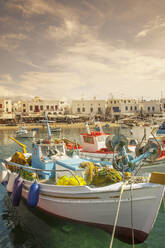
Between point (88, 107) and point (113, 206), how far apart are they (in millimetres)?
85534

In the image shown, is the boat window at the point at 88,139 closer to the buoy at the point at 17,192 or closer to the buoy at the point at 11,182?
the buoy at the point at 11,182

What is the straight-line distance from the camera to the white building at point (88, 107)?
299ft

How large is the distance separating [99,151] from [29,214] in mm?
7562

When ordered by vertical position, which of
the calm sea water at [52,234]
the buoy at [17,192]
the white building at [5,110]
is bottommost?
the calm sea water at [52,234]

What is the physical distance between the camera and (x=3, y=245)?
6953mm

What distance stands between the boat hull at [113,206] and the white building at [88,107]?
8361cm

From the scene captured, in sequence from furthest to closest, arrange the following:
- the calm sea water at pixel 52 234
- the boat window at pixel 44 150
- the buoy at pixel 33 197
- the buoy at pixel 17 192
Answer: the boat window at pixel 44 150 → the buoy at pixel 17 192 → the buoy at pixel 33 197 → the calm sea water at pixel 52 234

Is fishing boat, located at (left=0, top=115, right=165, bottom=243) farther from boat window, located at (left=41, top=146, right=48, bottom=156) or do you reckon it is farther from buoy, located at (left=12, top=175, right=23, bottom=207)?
boat window, located at (left=41, top=146, right=48, bottom=156)

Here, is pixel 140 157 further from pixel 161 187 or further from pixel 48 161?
pixel 48 161

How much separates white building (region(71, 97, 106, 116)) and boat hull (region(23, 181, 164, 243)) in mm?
83614

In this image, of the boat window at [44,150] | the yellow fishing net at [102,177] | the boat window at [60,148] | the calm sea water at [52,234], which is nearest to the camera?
the calm sea water at [52,234]

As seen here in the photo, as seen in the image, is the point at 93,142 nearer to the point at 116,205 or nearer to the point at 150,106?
the point at 116,205

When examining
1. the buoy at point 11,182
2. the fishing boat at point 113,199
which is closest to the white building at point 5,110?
the buoy at point 11,182

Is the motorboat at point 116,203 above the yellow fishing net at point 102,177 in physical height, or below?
below
